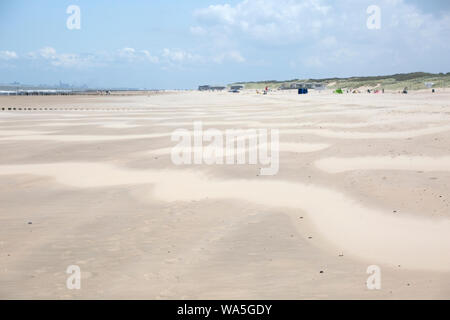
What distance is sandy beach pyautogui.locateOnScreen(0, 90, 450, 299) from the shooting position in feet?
14.3

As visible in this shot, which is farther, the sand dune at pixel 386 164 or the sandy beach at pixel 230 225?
the sand dune at pixel 386 164

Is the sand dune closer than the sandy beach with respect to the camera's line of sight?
No

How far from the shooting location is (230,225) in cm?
629

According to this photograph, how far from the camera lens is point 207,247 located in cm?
539

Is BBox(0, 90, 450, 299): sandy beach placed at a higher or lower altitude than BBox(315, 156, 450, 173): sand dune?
lower

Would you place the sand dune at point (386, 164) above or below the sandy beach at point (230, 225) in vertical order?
above

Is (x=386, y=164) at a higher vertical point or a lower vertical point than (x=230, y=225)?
higher

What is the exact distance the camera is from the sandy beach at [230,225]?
4363 millimetres

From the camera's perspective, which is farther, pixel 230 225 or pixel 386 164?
pixel 386 164
